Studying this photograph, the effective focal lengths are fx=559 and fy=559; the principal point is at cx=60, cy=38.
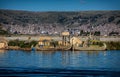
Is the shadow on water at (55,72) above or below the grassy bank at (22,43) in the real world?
above

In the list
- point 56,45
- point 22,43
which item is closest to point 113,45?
point 56,45

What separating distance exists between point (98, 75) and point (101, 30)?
7909 centimetres

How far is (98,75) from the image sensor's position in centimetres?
3066

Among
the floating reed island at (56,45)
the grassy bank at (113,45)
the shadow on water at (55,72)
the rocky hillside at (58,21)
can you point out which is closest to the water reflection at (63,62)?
the shadow on water at (55,72)

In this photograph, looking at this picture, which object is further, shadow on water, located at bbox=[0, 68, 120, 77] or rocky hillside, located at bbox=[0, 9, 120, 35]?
rocky hillside, located at bbox=[0, 9, 120, 35]

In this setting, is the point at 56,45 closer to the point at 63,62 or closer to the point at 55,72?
the point at 63,62

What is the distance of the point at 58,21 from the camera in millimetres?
124938

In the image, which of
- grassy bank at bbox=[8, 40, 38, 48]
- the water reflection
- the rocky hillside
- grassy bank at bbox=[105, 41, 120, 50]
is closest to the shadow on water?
the water reflection

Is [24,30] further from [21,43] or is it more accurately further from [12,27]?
[21,43]

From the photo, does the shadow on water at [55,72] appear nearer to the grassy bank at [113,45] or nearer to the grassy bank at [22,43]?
the grassy bank at [113,45]

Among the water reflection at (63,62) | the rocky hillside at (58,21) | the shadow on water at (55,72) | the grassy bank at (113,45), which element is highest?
the rocky hillside at (58,21)

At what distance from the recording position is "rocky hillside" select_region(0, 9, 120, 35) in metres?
112

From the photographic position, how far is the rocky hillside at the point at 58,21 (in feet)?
367

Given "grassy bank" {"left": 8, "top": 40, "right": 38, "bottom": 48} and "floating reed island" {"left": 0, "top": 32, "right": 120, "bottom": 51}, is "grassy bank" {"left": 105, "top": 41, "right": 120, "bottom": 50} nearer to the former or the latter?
"floating reed island" {"left": 0, "top": 32, "right": 120, "bottom": 51}
